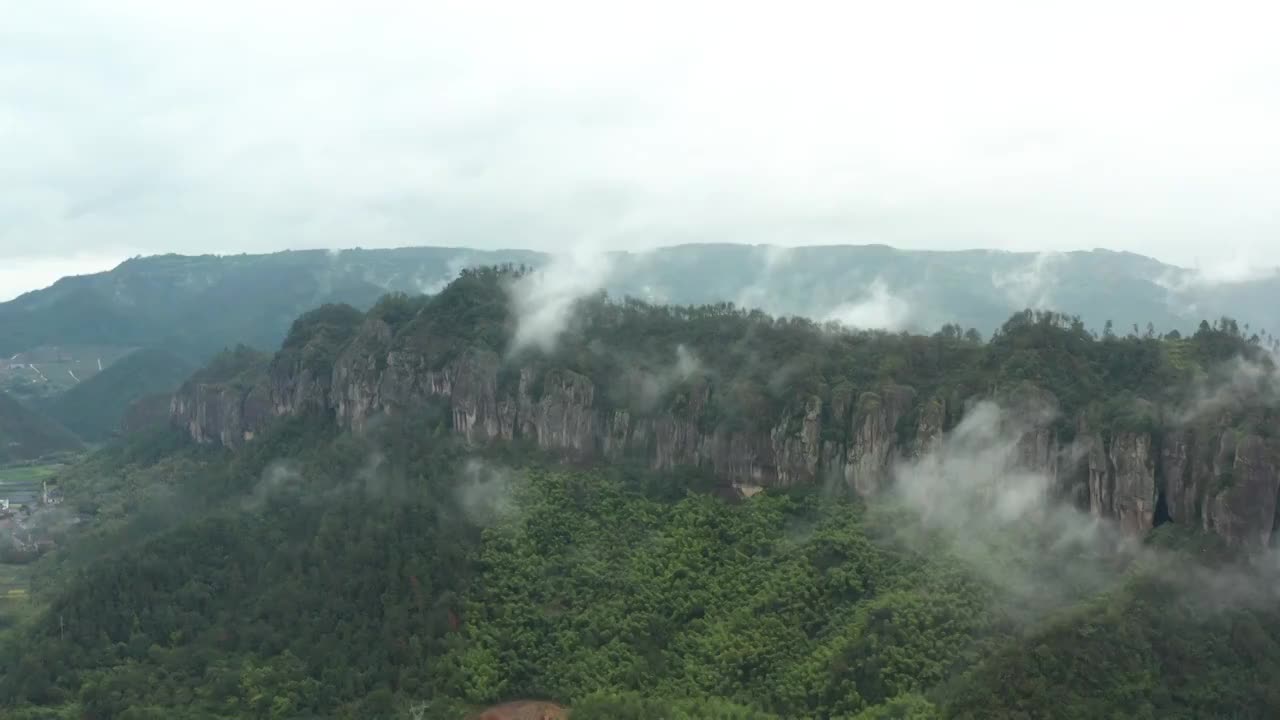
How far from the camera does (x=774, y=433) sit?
7406 cm

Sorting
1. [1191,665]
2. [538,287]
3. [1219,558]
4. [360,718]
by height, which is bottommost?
[360,718]

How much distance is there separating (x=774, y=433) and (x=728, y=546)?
32.3 feet

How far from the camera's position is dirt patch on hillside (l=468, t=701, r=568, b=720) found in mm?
57787

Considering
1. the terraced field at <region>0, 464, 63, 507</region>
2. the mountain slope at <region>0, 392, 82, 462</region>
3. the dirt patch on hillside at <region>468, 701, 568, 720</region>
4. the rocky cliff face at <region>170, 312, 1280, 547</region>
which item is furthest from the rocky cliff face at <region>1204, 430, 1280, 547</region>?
the mountain slope at <region>0, 392, 82, 462</region>

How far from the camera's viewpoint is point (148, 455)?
116562 millimetres

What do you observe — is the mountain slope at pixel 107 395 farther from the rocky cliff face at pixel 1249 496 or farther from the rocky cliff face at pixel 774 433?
the rocky cliff face at pixel 1249 496

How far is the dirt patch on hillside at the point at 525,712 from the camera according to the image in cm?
5779

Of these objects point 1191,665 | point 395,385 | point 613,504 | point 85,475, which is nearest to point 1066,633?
point 1191,665

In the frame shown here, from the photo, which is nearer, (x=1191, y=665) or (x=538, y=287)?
(x=1191, y=665)

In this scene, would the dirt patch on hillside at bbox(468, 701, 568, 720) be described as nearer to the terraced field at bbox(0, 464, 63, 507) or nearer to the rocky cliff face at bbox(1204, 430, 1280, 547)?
the rocky cliff face at bbox(1204, 430, 1280, 547)

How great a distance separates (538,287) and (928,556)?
168 ft

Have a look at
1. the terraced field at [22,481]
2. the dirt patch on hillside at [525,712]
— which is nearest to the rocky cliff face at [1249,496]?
the dirt patch on hillside at [525,712]

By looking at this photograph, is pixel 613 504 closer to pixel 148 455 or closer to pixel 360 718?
pixel 360 718

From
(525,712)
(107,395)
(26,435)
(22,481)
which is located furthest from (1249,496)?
(107,395)
